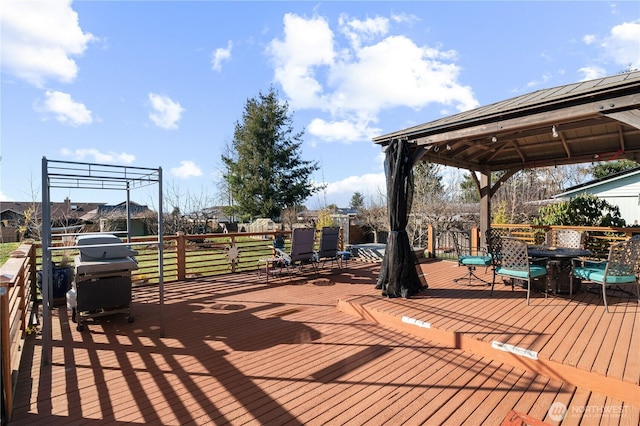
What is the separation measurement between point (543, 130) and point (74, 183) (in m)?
6.61

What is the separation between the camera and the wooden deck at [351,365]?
210 centimetres

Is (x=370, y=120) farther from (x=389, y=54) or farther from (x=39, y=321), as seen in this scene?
(x=39, y=321)

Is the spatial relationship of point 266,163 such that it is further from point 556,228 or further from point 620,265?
point 620,265

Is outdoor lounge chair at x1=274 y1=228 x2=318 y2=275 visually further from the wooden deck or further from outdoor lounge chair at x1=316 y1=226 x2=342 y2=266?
the wooden deck

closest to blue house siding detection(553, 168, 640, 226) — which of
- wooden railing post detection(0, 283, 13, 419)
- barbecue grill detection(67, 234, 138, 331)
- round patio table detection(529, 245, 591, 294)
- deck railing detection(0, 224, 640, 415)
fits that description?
deck railing detection(0, 224, 640, 415)

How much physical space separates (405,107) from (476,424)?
513 inches

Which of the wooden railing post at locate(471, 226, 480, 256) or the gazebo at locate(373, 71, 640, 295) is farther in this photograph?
the wooden railing post at locate(471, 226, 480, 256)

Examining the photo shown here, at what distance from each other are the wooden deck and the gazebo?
1919mm

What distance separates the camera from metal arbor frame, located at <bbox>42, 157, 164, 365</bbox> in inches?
111

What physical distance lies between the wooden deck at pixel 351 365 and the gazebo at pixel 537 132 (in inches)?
75.5

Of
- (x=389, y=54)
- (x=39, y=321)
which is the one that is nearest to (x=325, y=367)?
(x=39, y=321)

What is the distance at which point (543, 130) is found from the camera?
498 centimetres

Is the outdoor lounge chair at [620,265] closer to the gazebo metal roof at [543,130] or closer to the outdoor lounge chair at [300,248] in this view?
the gazebo metal roof at [543,130]

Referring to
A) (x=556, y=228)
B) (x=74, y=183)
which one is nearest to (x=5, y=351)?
(x=74, y=183)
